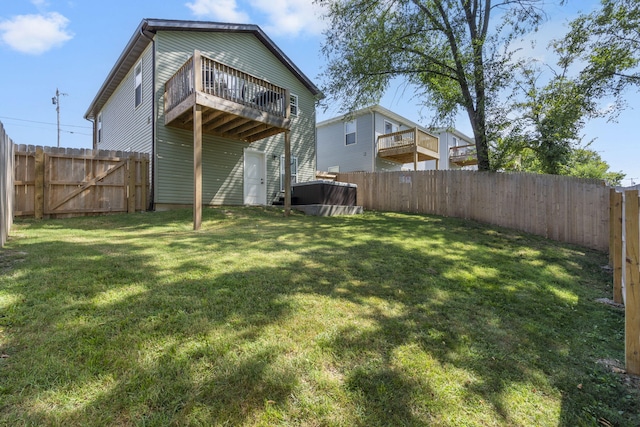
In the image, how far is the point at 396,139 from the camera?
58.5 feet

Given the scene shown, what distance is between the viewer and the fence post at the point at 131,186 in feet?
31.4

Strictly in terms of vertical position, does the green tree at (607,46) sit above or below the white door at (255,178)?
above

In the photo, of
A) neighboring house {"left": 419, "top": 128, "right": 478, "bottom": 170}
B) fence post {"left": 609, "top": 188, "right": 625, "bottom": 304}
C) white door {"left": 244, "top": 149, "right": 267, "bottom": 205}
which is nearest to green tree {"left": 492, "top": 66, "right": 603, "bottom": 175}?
fence post {"left": 609, "top": 188, "right": 625, "bottom": 304}

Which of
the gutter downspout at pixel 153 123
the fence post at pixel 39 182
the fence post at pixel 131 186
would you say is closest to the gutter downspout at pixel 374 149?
the gutter downspout at pixel 153 123

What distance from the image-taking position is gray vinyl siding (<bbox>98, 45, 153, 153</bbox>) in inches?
400

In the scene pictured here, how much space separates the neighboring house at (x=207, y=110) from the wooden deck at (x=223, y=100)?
30 mm

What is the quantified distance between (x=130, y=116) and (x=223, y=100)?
229 inches

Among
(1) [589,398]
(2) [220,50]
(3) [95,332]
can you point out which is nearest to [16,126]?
(2) [220,50]

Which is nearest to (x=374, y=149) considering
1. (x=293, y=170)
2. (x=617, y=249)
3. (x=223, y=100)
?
(x=293, y=170)

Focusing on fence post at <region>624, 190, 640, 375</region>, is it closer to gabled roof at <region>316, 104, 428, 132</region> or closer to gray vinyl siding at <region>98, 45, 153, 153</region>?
gray vinyl siding at <region>98, 45, 153, 153</region>

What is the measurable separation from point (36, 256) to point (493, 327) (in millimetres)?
5421

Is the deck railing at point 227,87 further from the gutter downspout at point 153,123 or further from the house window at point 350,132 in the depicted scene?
the house window at point 350,132

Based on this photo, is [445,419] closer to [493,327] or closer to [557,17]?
[493,327]

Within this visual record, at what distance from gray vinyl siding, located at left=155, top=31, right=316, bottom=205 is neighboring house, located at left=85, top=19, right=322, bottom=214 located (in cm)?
3
